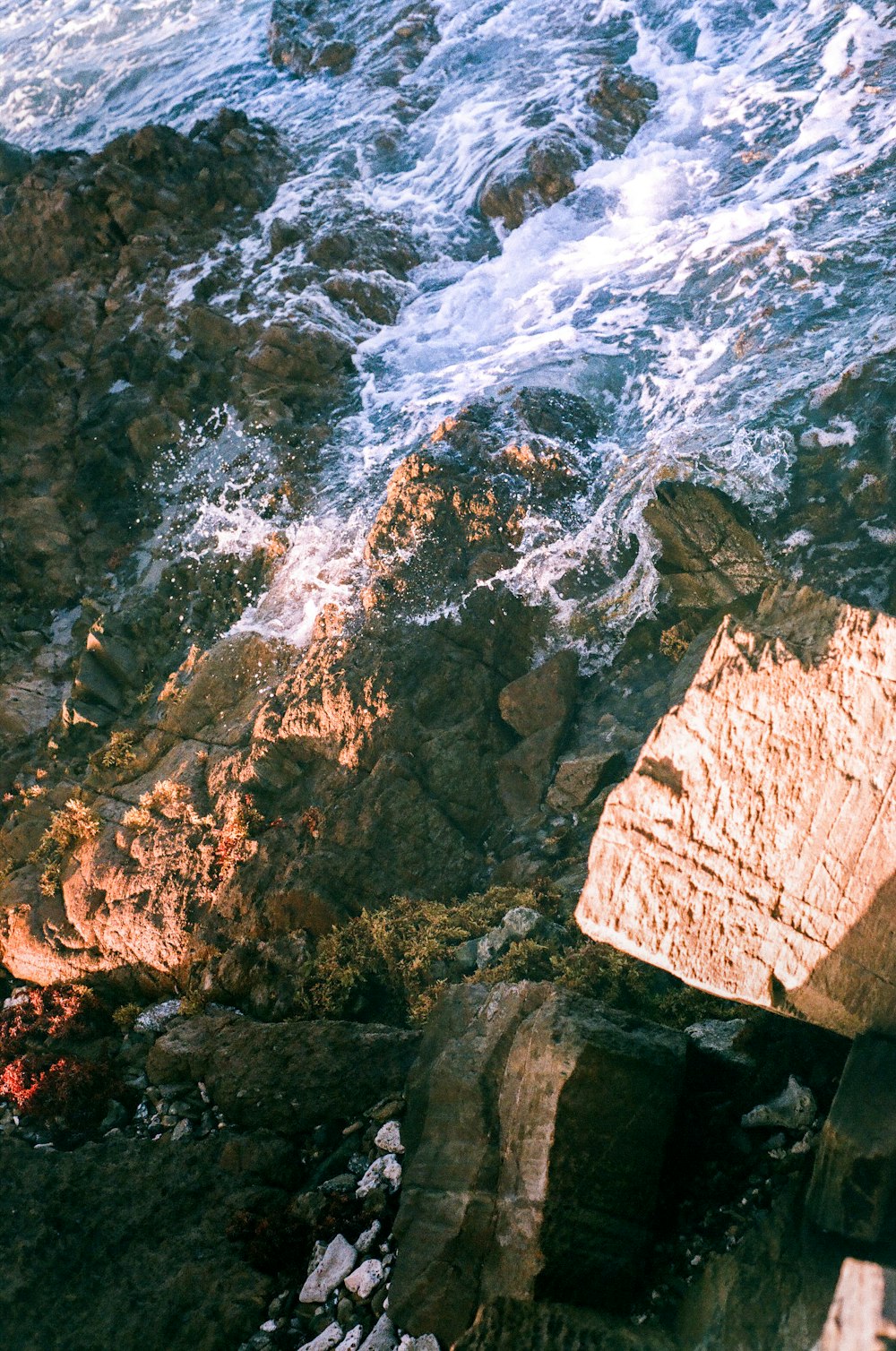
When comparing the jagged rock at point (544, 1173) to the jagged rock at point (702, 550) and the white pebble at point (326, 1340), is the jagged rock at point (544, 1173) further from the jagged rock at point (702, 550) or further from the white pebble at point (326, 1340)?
the jagged rock at point (702, 550)

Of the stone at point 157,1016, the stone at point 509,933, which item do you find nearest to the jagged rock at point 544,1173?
the stone at point 509,933

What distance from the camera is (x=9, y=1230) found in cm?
753

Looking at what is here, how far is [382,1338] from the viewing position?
632 cm

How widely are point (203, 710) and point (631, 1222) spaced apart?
29.8 feet

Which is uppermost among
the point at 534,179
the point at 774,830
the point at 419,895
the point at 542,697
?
the point at 534,179

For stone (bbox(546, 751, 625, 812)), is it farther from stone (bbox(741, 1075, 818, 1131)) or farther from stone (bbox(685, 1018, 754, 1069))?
stone (bbox(741, 1075, 818, 1131))

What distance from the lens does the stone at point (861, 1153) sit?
521 cm

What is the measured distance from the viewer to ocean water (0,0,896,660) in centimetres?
1301

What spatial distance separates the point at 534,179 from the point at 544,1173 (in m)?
21.3

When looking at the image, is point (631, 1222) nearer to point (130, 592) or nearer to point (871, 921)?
point (871, 921)

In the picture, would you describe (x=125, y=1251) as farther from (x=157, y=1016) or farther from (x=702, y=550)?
(x=702, y=550)

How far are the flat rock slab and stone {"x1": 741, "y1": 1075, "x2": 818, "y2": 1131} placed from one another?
2.86ft

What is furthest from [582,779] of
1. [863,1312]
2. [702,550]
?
[863,1312]

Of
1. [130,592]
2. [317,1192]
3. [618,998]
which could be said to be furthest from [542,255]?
[317,1192]
